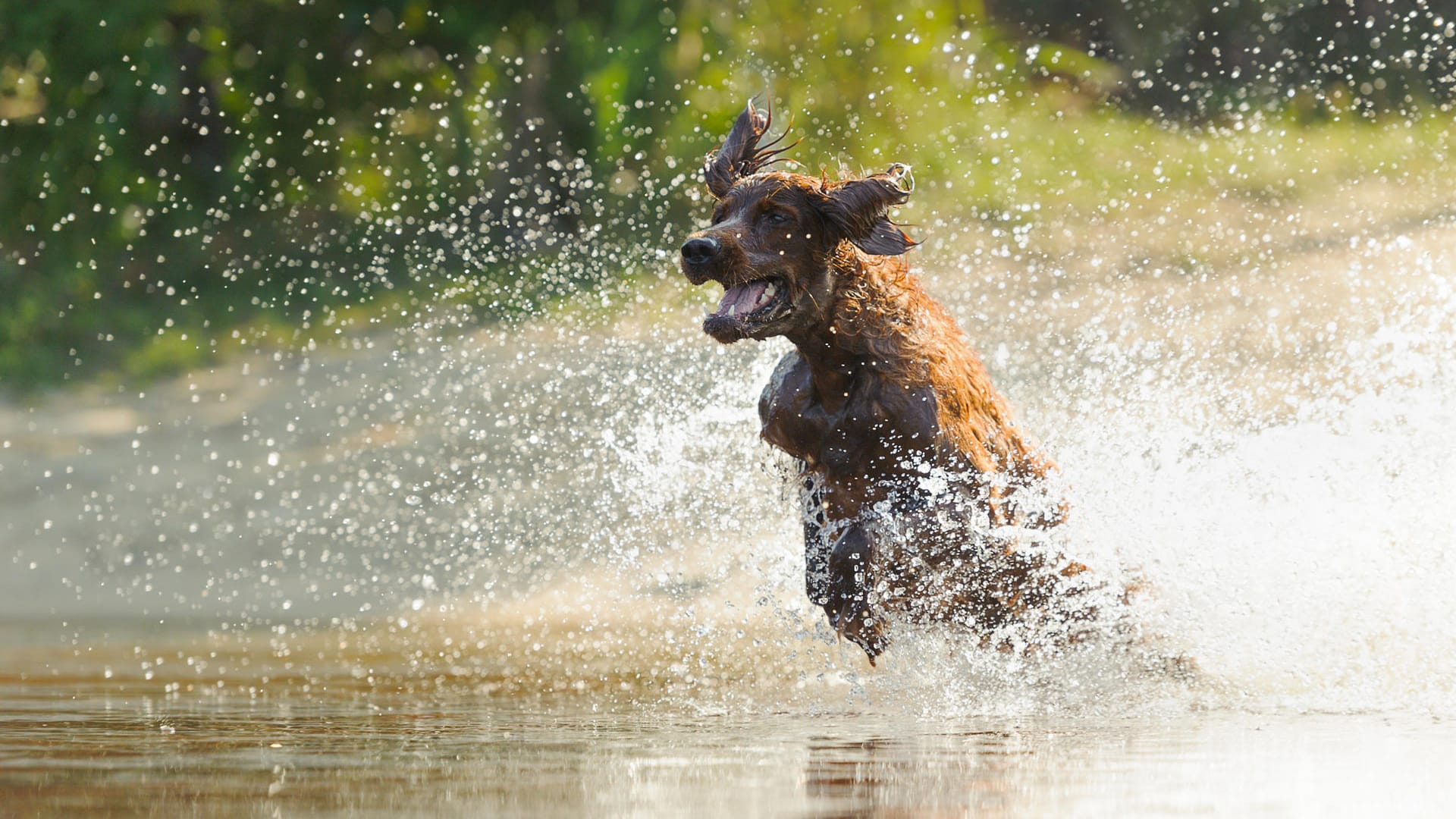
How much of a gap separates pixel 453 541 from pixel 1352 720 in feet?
19.6

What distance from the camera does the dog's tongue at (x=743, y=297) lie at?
5.36 m

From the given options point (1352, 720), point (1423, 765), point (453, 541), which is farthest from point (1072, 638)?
point (453, 541)

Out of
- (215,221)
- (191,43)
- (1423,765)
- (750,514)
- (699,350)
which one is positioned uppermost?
(191,43)

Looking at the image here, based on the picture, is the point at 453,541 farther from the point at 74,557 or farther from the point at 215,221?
the point at 215,221

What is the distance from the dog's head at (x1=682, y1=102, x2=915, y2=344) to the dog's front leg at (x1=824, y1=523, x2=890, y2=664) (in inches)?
27.6

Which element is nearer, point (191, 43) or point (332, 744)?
point (332, 744)

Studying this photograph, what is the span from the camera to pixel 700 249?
527 cm

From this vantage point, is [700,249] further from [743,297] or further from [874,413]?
[874,413]

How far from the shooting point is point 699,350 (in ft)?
28.1

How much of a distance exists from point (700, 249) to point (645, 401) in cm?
335

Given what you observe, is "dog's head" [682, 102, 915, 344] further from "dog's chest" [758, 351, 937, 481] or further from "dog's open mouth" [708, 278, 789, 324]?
"dog's chest" [758, 351, 937, 481]

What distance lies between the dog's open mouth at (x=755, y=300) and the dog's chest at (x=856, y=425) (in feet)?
1.29

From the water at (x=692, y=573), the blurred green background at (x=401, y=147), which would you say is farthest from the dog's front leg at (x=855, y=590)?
the blurred green background at (x=401, y=147)

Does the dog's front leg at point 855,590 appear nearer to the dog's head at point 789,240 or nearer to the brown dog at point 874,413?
the brown dog at point 874,413
